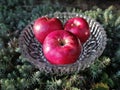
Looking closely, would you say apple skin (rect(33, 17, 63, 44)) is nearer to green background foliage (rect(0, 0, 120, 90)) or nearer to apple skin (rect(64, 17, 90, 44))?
apple skin (rect(64, 17, 90, 44))

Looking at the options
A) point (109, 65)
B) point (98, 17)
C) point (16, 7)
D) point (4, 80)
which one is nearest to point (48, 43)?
point (4, 80)

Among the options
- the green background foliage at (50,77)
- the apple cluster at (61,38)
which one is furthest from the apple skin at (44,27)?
the green background foliage at (50,77)

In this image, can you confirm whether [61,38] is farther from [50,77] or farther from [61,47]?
[50,77]

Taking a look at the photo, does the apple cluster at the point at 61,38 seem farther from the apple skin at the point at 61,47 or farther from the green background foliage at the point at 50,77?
the green background foliage at the point at 50,77

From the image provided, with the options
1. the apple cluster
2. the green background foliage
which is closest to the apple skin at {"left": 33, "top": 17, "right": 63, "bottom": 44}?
the apple cluster

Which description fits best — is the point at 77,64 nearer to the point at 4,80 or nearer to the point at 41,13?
the point at 4,80

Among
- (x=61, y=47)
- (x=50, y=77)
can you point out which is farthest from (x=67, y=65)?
(x=50, y=77)

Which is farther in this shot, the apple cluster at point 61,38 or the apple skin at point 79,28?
the apple skin at point 79,28
